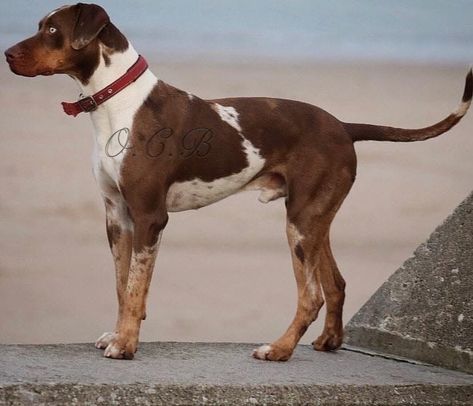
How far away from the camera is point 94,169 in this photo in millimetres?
6391

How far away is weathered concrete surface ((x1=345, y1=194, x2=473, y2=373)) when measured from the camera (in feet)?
22.8

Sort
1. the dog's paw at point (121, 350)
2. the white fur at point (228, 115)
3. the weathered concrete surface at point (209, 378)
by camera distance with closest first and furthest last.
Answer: the weathered concrete surface at point (209, 378) → the dog's paw at point (121, 350) → the white fur at point (228, 115)

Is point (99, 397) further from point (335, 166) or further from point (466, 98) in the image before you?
point (466, 98)

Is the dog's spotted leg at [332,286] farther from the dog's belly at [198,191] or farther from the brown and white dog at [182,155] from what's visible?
the dog's belly at [198,191]

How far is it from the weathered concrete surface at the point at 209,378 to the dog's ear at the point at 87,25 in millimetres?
1637

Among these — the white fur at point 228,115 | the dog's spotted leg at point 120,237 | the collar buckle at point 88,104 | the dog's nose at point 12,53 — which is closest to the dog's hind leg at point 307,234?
the white fur at point 228,115

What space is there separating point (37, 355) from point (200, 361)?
0.87m

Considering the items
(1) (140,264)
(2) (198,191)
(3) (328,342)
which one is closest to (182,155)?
(2) (198,191)

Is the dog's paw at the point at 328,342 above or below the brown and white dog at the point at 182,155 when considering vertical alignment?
below

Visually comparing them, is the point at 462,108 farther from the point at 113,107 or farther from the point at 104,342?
the point at 104,342

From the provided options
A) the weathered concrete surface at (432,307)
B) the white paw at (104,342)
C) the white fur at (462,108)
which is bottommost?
the white paw at (104,342)

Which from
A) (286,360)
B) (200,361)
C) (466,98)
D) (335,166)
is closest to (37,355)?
(200,361)

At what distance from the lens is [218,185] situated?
6.53 meters

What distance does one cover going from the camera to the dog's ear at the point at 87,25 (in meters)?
6.11
